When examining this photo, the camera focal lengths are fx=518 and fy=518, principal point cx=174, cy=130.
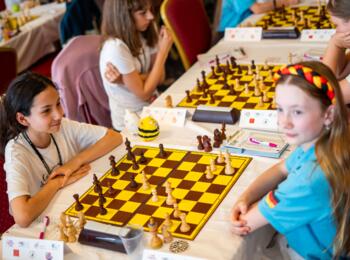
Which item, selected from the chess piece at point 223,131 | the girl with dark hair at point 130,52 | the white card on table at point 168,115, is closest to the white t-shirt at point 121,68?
the girl with dark hair at point 130,52

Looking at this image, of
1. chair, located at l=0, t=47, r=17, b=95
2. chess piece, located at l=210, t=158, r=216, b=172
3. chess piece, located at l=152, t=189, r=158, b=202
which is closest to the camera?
chess piece, located at l=152, t=189, r=158, b=202

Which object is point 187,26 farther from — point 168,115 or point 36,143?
point 36,143

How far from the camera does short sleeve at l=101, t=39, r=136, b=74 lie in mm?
2746

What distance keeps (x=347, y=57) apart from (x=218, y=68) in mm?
668

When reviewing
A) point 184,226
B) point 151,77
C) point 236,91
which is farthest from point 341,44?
point 184,226

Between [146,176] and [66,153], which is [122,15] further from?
[146,176]

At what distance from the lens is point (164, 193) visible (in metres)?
1.85

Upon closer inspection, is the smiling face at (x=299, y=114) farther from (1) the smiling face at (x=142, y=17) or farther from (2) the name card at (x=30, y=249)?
(1) the smiling face at (x=142, y=17)

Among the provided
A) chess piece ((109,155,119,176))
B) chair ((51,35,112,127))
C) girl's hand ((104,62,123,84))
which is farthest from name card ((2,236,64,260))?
chair ((51,35,112,127))

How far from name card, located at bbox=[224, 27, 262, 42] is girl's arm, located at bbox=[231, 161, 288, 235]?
60.2 inches

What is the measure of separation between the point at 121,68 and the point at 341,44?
112cm

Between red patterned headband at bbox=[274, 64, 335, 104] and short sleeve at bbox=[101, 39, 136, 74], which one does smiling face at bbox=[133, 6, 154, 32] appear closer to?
short sleeve at bbox=[101, 39, 136, 74]

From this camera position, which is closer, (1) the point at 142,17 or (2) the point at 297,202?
(2) the point at 297,202

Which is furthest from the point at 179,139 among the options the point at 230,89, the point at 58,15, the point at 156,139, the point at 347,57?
the point at 58,15
